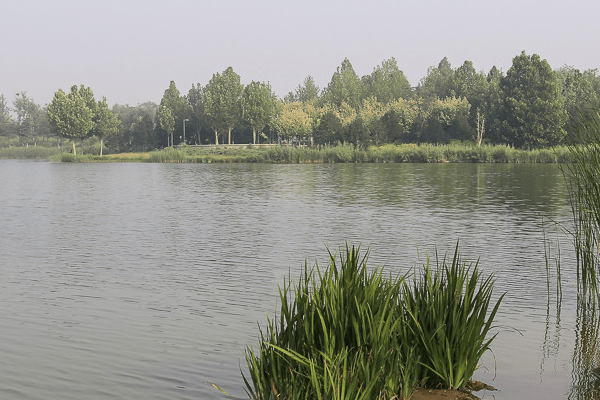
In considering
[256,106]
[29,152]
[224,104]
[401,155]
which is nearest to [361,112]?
[256,106]

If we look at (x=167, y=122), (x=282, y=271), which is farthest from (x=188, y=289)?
(x=167, y=122)

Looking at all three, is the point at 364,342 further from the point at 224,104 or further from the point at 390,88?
the point at 390,88

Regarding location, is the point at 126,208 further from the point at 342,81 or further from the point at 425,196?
the point at 342,81

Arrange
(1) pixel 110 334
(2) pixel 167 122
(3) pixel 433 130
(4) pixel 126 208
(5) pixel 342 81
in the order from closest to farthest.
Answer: (1) pixel 110 334 < (4) pixel 126 208 < (3) pixel 433 130 < (2) pixel 167 122 < (5) pixel 342 81

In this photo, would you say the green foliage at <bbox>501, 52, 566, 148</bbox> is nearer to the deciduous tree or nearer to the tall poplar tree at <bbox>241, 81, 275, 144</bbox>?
the tall poplar tree at <bbox>241, 81, 275, 144</bbox>

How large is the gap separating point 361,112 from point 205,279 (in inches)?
3834

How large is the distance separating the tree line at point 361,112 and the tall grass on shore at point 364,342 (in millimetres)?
56441

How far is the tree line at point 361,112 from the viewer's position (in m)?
85.2

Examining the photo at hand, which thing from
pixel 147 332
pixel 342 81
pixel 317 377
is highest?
pixel 342 81

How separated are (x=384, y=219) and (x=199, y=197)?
1379 cm

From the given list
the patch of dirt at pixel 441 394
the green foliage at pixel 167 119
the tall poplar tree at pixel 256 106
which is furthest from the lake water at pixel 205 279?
the green foliage at pixel 167 119

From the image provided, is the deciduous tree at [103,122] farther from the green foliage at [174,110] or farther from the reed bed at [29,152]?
the reed bed at [29,152]

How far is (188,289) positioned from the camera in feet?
44.6

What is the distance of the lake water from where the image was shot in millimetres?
8492
